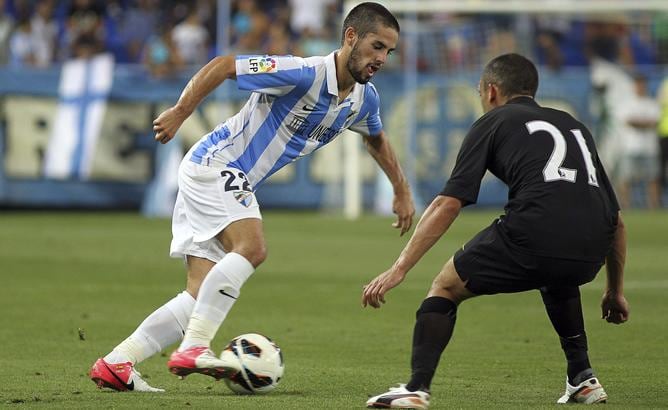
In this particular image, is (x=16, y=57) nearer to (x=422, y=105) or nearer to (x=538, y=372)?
(x=422, y=105)

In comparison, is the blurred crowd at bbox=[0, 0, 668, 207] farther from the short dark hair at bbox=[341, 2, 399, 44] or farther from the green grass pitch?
the short dark hair at bbox=[341, 2, 399, 44]

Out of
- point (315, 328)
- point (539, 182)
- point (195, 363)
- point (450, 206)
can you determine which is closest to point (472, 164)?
point (450, 206)

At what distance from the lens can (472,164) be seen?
6312 millimetres

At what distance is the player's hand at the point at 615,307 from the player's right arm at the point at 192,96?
2.30 metres

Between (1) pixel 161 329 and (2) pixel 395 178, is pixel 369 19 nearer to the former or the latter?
(2) pixel 395 178

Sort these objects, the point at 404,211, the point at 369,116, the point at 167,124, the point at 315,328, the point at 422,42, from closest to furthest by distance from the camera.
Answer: the point at 167,124 → the point at 369,116 → the point at 404,211 → the point at 315,328 → the point at 422,42

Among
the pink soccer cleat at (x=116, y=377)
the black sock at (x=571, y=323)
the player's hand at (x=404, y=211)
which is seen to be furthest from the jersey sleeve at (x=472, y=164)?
the pink soccer cleat at (x=116, y=377)

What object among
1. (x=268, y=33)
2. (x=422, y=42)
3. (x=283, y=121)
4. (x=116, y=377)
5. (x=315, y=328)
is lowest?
(x=315, y=328)

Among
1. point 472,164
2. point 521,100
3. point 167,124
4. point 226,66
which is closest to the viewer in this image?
point 472,164

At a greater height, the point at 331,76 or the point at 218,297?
the point at 331,76

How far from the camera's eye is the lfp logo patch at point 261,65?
276 inches

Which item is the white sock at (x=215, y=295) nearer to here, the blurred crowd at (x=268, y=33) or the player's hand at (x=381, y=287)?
the player's hand at (x=381, y=287)

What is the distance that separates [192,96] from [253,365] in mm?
1465

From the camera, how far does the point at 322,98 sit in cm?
732
